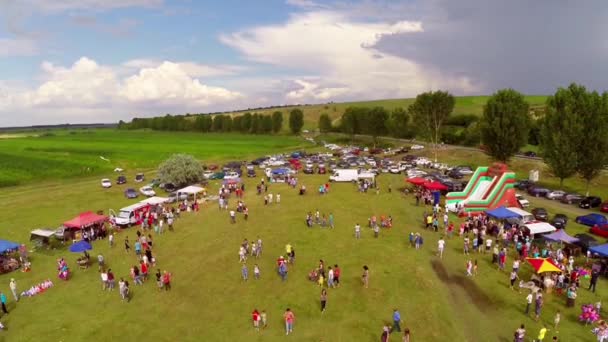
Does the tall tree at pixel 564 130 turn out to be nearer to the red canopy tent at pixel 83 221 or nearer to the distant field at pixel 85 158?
Result: the red canopy tent at pixel 83 221

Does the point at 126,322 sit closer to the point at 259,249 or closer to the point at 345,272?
the point at 259,249

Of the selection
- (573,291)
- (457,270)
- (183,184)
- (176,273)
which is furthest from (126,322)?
(183,184)

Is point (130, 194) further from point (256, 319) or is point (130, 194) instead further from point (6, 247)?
point (256, 319)

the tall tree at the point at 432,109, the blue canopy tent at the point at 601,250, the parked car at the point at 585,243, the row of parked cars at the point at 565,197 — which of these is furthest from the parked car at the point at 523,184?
the tall tree at the point at 432,109

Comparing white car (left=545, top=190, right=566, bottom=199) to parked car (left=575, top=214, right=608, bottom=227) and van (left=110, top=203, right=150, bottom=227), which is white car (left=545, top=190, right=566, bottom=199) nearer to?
parked car (left=575, top=214, right=608, bottom=227)

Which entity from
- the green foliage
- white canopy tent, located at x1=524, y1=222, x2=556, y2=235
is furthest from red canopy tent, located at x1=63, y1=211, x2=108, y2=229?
white canopy tent, located at x1=524, y1=222, x2=556, y2=235

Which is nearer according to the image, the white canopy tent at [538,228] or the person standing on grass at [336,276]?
the person standing on grass at [336,276]

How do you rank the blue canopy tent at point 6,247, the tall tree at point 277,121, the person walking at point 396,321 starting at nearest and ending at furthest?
the person walking at point 396,321, the blue canopy tent at point 6,247, the tall tree at point 277,121

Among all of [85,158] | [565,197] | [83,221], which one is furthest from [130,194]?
[565,197]
